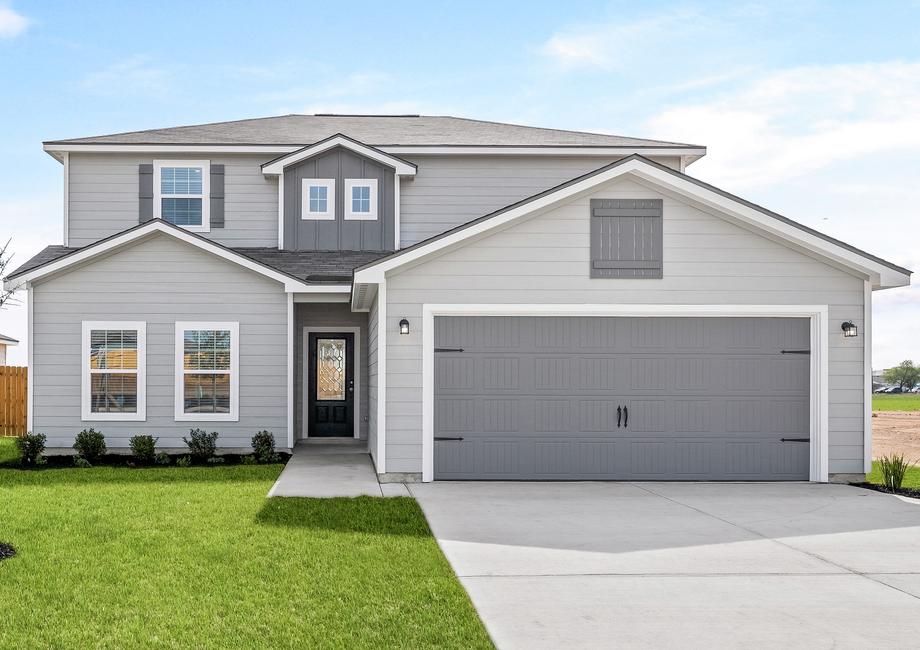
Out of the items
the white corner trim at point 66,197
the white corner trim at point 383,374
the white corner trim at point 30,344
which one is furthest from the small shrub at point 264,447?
the white corner trim at point 66,197

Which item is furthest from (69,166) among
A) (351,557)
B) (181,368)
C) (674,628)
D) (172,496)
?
(674,628)

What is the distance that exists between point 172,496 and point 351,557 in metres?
4.24

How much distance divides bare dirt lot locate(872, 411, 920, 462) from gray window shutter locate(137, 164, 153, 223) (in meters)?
15.3

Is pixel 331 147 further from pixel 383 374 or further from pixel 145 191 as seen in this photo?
pixel 383 374

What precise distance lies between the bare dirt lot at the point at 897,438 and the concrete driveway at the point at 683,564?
902cm

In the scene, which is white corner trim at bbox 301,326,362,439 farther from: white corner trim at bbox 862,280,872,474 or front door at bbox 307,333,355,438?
white corner trim at bbox 862,280,872,474

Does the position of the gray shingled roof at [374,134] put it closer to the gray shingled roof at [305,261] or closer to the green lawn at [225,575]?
the gray shingled roof at [305,261]

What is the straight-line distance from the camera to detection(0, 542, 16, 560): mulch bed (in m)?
7.24

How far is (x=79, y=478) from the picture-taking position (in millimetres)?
12578

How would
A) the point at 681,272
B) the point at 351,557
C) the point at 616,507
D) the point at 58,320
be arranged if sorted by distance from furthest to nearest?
the point at 58,320 → the point at 681,272 → the point at 616,507 → the point at 351,557

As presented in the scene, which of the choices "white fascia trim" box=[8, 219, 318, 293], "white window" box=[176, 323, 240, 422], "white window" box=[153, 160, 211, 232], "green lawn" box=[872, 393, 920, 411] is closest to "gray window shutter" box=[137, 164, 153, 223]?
"white window" box=[153, 160, 211, 232]

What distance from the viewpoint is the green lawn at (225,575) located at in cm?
525

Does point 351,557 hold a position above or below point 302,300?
below

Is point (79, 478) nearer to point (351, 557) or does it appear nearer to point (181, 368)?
point (181, 368)
